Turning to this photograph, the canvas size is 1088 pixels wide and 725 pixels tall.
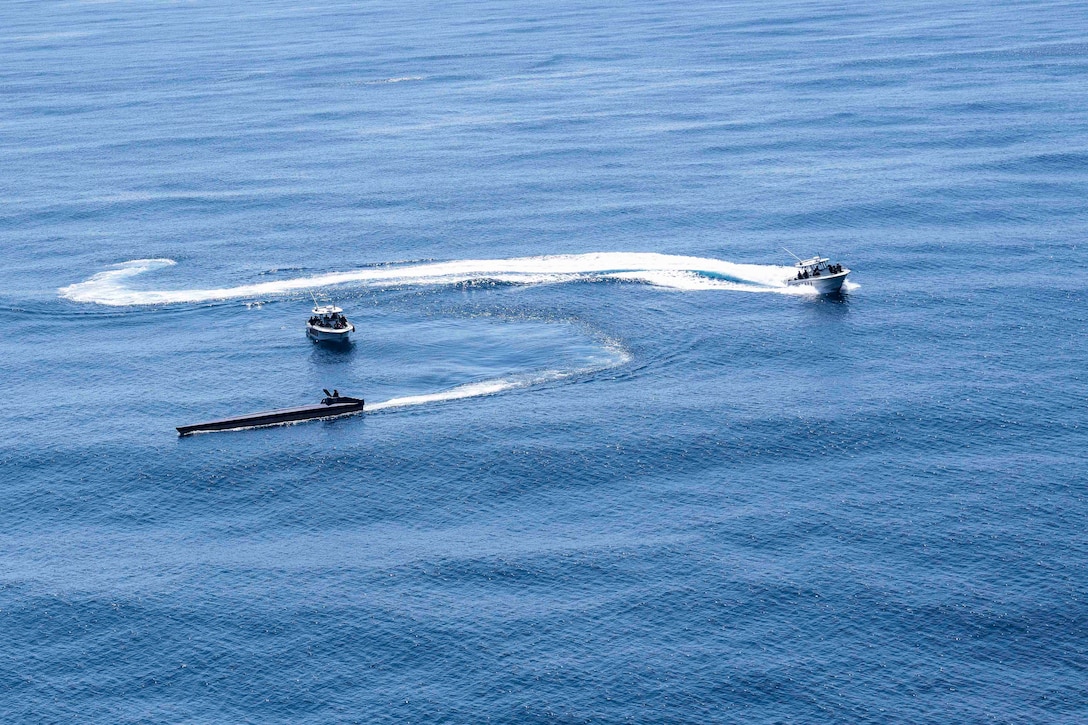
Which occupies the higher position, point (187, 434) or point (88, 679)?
point (187, 434)

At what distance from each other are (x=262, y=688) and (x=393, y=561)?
87.3 ft

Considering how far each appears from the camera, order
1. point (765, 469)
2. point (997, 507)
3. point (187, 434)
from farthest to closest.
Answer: point (187, 434) < point (765, 469) < point (997, 507)

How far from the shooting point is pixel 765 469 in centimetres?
18388

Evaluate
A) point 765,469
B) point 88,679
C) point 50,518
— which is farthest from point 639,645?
point 50,518

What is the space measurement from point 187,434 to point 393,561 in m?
50.3

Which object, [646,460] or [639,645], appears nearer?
[639,645]

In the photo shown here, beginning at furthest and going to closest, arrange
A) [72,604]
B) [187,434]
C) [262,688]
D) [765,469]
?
A: [187,434]
[765,469]
[72,604]
[262,688]

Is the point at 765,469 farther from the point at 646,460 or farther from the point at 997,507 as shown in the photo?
the point at 997,507

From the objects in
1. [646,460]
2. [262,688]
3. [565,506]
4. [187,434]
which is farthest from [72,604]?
[646,460]

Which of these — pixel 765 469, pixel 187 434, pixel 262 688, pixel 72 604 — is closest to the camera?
pixel 262 688

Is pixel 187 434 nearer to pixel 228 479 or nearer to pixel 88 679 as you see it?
pixel 228 479

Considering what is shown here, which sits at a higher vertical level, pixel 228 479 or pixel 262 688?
pixel 228 479

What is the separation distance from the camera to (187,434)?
199500 millimetres

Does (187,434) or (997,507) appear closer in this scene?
(997,507)
